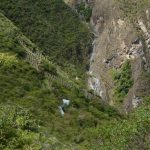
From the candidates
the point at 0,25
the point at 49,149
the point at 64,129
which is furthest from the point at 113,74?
the point at 49,149

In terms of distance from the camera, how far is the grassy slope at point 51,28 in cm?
16888

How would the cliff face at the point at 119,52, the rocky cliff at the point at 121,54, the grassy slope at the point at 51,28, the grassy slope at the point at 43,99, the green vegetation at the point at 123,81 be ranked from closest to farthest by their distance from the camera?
the grassy slope at the point at 43,99
the grassy slope at the point at 51,28
the rocky cliff at the point at 121,54
the cliff face at the point at 119,52
the green vegetation at the point at 123,81

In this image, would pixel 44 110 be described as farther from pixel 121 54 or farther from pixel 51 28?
pixel 51 28

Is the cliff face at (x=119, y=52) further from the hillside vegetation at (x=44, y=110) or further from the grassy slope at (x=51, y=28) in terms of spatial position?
the grassy slope at (x=51, y=28)

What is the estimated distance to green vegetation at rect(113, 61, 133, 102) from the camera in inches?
6855

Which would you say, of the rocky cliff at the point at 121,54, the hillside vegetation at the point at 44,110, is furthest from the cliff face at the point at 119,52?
the hillside vegetation at the point at 44,110

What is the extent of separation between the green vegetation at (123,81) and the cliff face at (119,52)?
3.87 ft

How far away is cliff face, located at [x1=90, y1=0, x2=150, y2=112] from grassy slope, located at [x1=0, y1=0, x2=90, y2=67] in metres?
6.84

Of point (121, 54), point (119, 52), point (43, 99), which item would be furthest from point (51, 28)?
point (43, 99)

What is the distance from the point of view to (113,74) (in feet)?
595

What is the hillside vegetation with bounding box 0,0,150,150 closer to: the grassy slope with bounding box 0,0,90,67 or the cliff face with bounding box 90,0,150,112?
the grassy slope with bounding box 0,0,90,67

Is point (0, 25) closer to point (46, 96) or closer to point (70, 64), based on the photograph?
point (46, 96)

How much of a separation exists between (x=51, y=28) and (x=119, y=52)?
27.2 metres

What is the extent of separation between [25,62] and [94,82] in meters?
91.3
